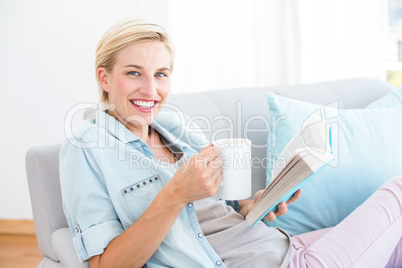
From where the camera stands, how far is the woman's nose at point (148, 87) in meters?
1.09

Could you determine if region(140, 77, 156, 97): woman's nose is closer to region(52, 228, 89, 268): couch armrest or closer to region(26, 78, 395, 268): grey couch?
region(26, 78, 395, 268): grey couch

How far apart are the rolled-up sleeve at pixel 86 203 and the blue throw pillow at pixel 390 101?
1.21 m

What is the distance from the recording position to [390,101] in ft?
5.47

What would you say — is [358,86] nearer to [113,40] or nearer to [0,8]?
[113,40]

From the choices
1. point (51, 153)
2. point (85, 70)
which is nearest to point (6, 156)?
point (85, 70)

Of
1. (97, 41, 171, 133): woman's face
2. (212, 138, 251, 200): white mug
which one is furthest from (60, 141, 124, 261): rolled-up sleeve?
(212, 138, 251, 200): white mug

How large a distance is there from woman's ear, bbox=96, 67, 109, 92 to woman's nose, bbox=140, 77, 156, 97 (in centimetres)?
12

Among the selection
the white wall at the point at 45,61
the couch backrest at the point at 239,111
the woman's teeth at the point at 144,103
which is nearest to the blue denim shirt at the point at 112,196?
the woman's teeth at the point at 144,103

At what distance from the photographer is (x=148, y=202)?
106cm

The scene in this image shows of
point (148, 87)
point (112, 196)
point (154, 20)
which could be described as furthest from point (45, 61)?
point (112, 196)

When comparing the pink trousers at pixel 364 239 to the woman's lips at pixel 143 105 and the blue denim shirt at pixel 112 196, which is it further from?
the woman's lips at pixel 143 105

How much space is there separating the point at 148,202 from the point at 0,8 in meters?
2.17

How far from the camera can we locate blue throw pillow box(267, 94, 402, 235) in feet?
4.58

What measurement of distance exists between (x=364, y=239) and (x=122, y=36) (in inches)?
33.5
